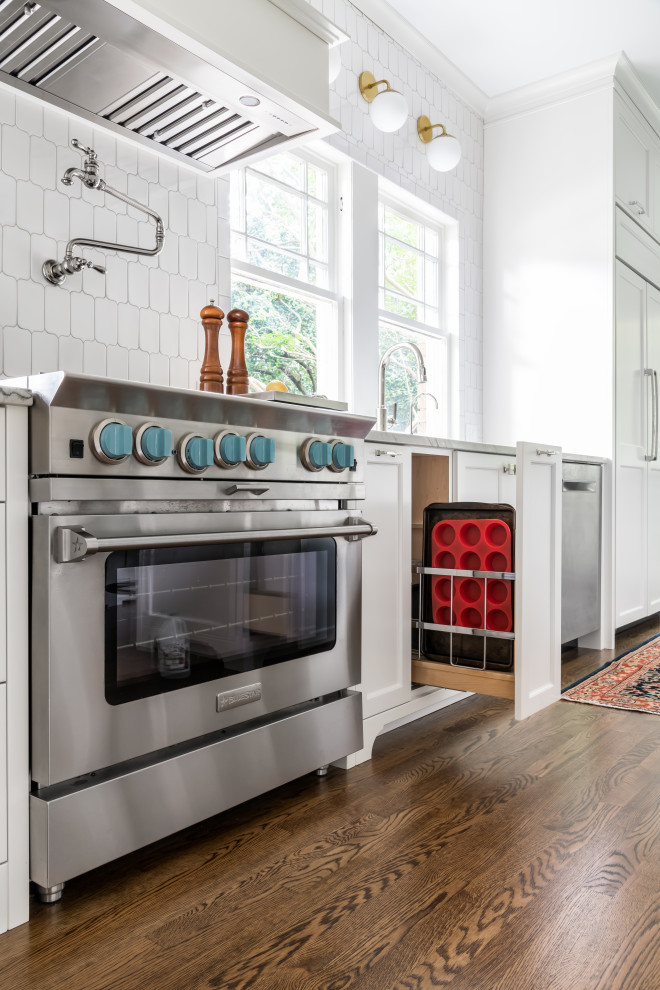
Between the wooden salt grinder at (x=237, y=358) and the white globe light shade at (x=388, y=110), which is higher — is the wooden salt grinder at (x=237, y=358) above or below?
below

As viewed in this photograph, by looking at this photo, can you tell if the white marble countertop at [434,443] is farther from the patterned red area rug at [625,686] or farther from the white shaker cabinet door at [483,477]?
the patterned red area rug at [625,686]

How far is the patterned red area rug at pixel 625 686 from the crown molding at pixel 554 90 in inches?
105

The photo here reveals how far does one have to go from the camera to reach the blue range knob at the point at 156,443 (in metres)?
1.39

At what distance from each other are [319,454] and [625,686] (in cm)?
171

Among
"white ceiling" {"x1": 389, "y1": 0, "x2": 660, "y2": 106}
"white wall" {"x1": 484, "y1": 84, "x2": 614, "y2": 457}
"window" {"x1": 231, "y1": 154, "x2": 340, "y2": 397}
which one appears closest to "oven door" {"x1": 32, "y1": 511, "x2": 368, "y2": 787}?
"window" {"x1": 231, "y1": 154, "x2": 340, "y2": 397}

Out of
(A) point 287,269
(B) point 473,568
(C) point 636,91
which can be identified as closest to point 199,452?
(B) point 473,568

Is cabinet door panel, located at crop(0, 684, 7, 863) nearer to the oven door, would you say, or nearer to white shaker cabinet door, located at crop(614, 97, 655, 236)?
the oven door

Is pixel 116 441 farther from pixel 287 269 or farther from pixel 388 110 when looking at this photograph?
pixel 388 110

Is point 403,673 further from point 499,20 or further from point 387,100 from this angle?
point 499,20

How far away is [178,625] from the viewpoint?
149cm

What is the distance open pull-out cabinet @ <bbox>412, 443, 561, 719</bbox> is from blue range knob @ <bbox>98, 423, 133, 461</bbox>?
1.04 m

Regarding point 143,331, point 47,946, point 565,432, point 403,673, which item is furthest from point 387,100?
point 47,946

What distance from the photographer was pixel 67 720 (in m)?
1.27

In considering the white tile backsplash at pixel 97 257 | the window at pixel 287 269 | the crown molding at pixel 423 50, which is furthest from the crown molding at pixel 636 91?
the white tile backsplash at pixel 97 257
